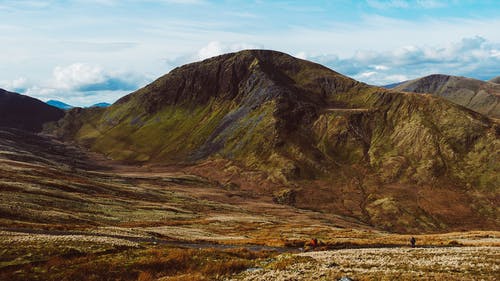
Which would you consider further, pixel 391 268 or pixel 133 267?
pixel 133 267

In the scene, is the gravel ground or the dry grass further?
the dry grass

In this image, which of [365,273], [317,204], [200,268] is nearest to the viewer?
[365,273]

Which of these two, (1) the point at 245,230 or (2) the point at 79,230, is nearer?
(2) the point at 79,230

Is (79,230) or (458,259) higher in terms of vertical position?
(458,259)

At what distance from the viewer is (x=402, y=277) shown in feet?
84.3

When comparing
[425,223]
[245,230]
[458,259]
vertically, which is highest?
[458,259]

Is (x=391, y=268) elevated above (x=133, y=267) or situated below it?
above

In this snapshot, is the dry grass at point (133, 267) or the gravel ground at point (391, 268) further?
the dry grass at point (133, 267)

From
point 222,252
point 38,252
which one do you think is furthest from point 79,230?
point 222,252

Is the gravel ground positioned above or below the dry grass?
above

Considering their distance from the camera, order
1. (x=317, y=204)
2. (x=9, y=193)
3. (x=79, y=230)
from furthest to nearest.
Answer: (x=317, y=204)
(x=9, y=193)
(x=79, y=230)

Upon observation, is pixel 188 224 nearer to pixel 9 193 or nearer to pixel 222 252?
pixel 9 193

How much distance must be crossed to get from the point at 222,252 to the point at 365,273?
18490mm

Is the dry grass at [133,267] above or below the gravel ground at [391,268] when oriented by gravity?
below
